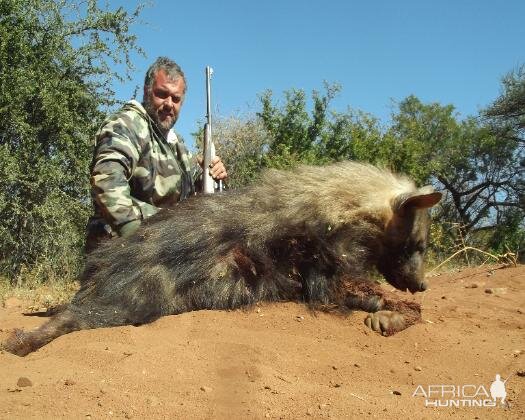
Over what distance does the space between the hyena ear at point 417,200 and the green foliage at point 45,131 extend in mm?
5672

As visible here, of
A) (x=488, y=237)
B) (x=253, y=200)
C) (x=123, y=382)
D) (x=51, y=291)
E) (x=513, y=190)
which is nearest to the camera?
(x=123, y=382)

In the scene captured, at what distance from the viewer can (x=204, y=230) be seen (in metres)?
4.35

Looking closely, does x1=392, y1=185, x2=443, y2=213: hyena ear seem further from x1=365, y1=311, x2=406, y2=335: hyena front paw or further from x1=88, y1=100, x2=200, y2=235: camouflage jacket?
x1=88, y1=100, x2=200, y2=235: camouflage jacket

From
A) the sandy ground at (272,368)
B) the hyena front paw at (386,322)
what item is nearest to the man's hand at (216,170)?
the sandy ground at (272,368)

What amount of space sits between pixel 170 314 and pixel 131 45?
280 inches

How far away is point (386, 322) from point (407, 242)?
38.0 inches

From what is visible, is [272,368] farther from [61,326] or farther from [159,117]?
[159,117]

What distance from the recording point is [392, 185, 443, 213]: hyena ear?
172 inches

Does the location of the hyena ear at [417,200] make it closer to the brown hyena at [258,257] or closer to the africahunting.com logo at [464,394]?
the brown hyena at [258,257]

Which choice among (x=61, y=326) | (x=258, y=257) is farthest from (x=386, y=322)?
(x=61, y=326)

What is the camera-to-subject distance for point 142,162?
5.43 meters

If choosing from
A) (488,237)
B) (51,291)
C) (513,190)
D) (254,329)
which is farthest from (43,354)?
(513,190)

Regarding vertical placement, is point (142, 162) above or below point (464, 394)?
above

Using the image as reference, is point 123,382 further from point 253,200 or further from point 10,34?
point 10,34
